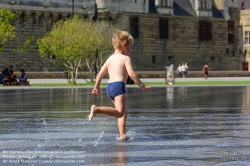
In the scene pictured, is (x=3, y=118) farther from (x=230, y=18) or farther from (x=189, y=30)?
(x=230, y=18)

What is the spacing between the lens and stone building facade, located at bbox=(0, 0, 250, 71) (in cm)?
6444

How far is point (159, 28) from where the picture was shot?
7538cm

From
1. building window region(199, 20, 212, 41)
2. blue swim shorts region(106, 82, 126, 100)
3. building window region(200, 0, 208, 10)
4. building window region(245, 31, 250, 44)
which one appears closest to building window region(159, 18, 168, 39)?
building window region(199, 20, 212, 41)

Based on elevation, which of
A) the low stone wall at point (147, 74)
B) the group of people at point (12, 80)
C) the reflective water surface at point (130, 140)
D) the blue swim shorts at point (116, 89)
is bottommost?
the low stone wall at point (147, 74)

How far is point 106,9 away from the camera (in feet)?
227

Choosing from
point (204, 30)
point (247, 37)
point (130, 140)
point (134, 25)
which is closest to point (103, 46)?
point (134, 25)

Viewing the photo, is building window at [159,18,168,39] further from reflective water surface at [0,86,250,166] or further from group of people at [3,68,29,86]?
reflective water surface at [0,86,250,166]

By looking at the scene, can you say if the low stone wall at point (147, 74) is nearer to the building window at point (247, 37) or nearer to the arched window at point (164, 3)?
the arched window at point (164, 3)

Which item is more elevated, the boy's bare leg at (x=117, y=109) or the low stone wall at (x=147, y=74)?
the boy's bare leg at (x=117, y=109)

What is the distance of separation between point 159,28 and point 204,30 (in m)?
5.70

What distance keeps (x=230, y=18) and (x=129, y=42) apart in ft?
242

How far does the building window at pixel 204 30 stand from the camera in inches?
3100

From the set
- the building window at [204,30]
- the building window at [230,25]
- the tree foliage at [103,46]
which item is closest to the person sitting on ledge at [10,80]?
the tree foliage at [103,46]

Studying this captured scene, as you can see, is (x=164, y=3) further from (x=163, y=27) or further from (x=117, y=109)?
(x=117, y=109)
